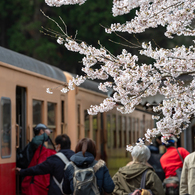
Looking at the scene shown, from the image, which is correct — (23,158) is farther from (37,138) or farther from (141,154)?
(141,154)

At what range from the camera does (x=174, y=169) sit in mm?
6230

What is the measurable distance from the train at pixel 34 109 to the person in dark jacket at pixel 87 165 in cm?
111

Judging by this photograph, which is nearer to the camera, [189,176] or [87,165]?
[87,165]

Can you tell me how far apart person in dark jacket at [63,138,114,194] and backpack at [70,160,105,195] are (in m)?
0.06

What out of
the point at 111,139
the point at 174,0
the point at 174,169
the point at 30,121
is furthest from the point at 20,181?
the point at 111,139

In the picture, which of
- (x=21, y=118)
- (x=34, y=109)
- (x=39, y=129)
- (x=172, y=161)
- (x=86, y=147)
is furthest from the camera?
(x=172, y=161)

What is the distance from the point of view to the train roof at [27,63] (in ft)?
18.1

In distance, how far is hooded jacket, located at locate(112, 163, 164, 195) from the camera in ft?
14.8

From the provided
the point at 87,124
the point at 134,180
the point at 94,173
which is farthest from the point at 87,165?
the point at 87,124

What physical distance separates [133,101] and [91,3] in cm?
2027

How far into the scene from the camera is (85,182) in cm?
416

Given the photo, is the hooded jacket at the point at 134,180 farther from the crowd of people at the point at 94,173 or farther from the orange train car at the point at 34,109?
the orange train car at the point at 34,109

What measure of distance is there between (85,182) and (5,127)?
148 cm

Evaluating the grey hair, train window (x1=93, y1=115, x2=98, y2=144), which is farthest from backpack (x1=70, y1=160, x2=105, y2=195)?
train window (x1=93, y1=115, x2=98, y2=144)
